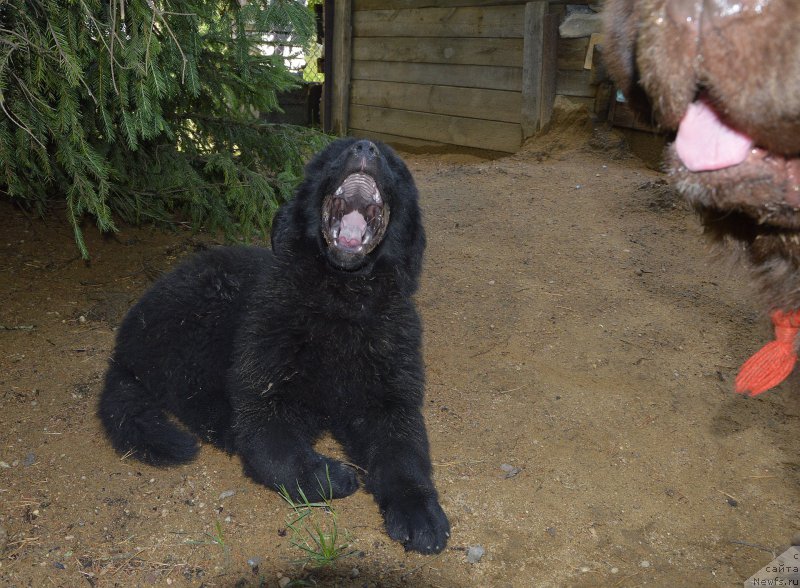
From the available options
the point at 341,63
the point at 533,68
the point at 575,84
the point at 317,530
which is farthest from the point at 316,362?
the point at 341,63

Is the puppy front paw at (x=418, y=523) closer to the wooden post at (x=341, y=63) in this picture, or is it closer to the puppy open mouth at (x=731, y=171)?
the puppy open mouth at (x=731, y=171)

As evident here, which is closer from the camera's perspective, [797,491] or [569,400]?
[797,491]

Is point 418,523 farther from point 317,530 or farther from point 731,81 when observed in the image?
point 731,81

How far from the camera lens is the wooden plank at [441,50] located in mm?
9352

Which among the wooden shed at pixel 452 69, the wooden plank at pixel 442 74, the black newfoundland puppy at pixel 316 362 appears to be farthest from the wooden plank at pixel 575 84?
the black newfoundland puppy at pixel 316 362

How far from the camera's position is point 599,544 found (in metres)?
2.79

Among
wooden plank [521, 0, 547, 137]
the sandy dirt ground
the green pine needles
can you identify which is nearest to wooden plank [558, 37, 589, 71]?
wooden plank [521, 0, 547, 137]

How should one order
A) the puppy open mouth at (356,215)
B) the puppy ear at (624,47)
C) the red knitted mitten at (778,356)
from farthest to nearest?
1. the puppy open mouth at (356,215)
2. the red knitted mitten at (778,356)
3. the puppy ear at (624,47)

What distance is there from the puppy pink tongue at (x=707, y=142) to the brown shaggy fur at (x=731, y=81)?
0.02 m

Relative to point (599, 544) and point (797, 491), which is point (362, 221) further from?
point (797, 491)

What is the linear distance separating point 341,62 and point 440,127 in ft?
8.63

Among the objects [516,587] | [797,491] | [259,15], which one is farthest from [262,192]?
[797,491]

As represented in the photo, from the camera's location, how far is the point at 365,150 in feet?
11.0

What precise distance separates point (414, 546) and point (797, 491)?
1774mm
